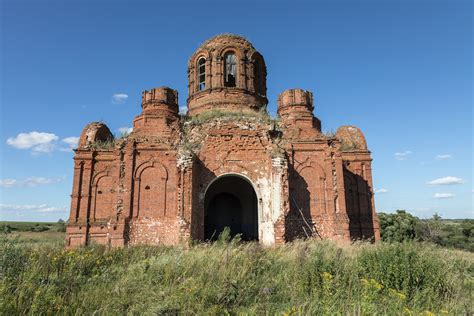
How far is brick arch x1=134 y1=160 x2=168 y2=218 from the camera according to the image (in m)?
16.5

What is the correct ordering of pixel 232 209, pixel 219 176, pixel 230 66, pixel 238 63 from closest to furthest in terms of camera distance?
pixel 219 176
pixel 232 209
pixel 238 63
pixel 230 66

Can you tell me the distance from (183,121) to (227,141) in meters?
3.70

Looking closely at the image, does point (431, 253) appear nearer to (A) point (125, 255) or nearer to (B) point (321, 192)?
(A) point (125, 255)

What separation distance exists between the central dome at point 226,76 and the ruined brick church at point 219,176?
0.11 m

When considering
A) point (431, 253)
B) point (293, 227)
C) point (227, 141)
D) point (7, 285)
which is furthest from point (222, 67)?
point (7, 285)

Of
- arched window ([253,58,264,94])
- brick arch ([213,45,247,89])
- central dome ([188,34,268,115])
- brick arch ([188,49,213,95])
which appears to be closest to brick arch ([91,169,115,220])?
central dome ([188,34,268,115])

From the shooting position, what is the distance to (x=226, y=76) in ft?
73.0

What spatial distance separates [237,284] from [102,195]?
14.6 metres

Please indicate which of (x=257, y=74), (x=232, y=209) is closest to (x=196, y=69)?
(x=257, y=74)

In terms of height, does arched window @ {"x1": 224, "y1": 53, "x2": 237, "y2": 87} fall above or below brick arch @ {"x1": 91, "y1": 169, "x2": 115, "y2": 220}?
above

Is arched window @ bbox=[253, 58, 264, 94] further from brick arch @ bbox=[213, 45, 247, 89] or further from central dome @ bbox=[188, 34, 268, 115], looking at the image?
brick arch @ bbox=[213, 45, 247, 89]

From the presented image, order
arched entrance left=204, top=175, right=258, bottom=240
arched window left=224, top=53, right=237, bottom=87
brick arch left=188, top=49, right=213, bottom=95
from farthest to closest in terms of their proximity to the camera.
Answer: arched window left=224, top=53, right=237, bottom=87
brick arch left=188, top=49, right=213, bottom=95
arched entrance left=204, top=175, right=258, bottom=240

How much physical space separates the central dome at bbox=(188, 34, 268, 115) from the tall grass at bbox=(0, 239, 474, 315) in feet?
46.6

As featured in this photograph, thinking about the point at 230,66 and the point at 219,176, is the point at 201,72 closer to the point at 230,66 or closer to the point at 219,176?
the point at 230,66
